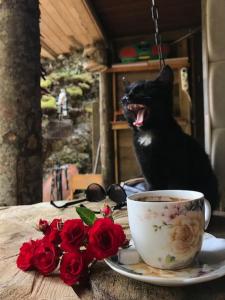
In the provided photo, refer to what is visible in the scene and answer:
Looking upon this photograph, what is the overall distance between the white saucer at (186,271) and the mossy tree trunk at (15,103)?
83 cm

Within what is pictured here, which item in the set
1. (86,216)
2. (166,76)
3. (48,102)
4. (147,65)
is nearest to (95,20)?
(147,65)

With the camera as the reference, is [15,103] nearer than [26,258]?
No

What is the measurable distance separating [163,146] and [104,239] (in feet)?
2.60

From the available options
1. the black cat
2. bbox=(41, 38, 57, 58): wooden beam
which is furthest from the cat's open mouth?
bbox=(41, 38, 57, 58): wooden beam

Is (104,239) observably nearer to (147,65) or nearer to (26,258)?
(26,258)

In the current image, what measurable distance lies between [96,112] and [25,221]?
12.6 feet

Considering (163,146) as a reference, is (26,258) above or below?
below

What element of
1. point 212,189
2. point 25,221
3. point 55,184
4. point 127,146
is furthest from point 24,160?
point 55,184

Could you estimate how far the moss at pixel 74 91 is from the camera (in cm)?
629

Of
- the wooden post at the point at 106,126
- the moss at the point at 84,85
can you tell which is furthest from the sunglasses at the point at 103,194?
the moss at the point at 84,85

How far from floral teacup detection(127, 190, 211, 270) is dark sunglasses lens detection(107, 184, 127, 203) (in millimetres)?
542

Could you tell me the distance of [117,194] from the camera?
1.00 meters

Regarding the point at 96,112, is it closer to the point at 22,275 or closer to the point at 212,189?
the point at 212,189

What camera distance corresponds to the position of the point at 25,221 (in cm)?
79
